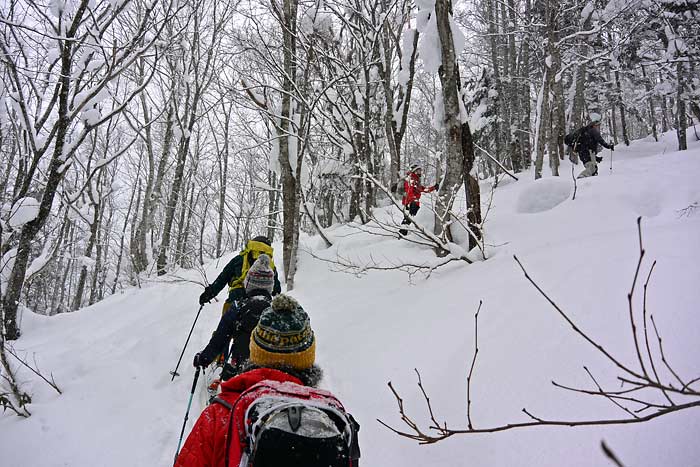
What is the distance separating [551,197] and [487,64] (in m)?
16.4

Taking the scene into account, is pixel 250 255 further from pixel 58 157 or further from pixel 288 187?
pixel 288 187

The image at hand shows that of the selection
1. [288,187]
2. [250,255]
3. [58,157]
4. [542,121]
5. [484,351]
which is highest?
[542,121]

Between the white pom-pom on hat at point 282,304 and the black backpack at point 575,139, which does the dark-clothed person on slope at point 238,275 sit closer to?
the white pom-pom on hat at point 282,304

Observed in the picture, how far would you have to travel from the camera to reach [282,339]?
204cm

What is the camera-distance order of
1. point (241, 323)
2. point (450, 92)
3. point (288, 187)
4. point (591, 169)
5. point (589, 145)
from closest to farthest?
point (241, 323)
point (450, 92)
point (288, 187)
point (591, 169)
point (589, 145)

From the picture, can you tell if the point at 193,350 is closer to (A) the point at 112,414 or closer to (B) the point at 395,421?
(A) the point at 112,414

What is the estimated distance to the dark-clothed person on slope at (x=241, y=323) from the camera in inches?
144

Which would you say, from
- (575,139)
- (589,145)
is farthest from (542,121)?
(589,145)

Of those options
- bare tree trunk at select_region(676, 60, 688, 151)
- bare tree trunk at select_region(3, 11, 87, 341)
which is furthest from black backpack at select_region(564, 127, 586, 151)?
bare tree trunk at select_region(3, 11, 87, 341)

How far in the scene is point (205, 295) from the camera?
15.8ft

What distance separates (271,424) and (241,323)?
249 centimetres

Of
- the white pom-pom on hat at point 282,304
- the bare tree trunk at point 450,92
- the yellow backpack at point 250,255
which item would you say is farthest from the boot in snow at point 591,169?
the white pom-pom on hat at point 282,304

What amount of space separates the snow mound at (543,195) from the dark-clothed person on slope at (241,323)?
189 inches

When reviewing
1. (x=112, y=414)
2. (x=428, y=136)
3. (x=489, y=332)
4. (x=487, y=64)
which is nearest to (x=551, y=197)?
(x=489, y=332)
